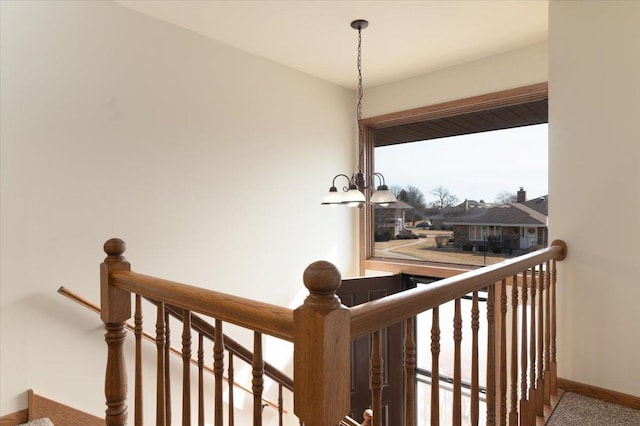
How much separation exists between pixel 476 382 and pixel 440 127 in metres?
3.17

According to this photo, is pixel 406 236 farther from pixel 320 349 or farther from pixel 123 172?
pixel 320 349

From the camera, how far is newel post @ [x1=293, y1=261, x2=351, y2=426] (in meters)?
0.79

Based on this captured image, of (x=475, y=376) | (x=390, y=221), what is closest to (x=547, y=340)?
(x=475, y=376)

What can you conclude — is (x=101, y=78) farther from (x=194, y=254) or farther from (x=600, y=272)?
(x=600, y=272)

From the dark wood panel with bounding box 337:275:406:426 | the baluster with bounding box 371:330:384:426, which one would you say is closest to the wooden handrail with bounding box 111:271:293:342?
the baluster with bounding box 371:330:384:426

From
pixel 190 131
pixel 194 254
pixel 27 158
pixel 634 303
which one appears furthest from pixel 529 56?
pixel 27 158

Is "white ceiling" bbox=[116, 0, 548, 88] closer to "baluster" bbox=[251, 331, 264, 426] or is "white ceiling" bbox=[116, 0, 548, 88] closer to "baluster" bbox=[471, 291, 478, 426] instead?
"baluster" bbox=[471, 291, 478, 426]

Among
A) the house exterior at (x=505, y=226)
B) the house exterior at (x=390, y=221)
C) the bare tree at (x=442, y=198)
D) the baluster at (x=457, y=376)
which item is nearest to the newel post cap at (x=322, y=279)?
the baluster at (x=457, y=376)

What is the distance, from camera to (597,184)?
2.33 m

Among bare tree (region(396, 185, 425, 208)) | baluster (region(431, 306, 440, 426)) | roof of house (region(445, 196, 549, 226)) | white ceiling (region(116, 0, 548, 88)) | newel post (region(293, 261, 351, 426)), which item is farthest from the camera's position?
bare tree (region(396, 185, 425, 208))

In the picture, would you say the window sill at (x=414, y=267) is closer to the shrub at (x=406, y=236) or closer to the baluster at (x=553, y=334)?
the shrub at (x=406, y=236)

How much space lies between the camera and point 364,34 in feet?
10.4

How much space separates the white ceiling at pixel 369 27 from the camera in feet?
9.00

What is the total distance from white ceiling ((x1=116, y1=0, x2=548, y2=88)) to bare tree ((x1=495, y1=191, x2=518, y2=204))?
4.13 ft
